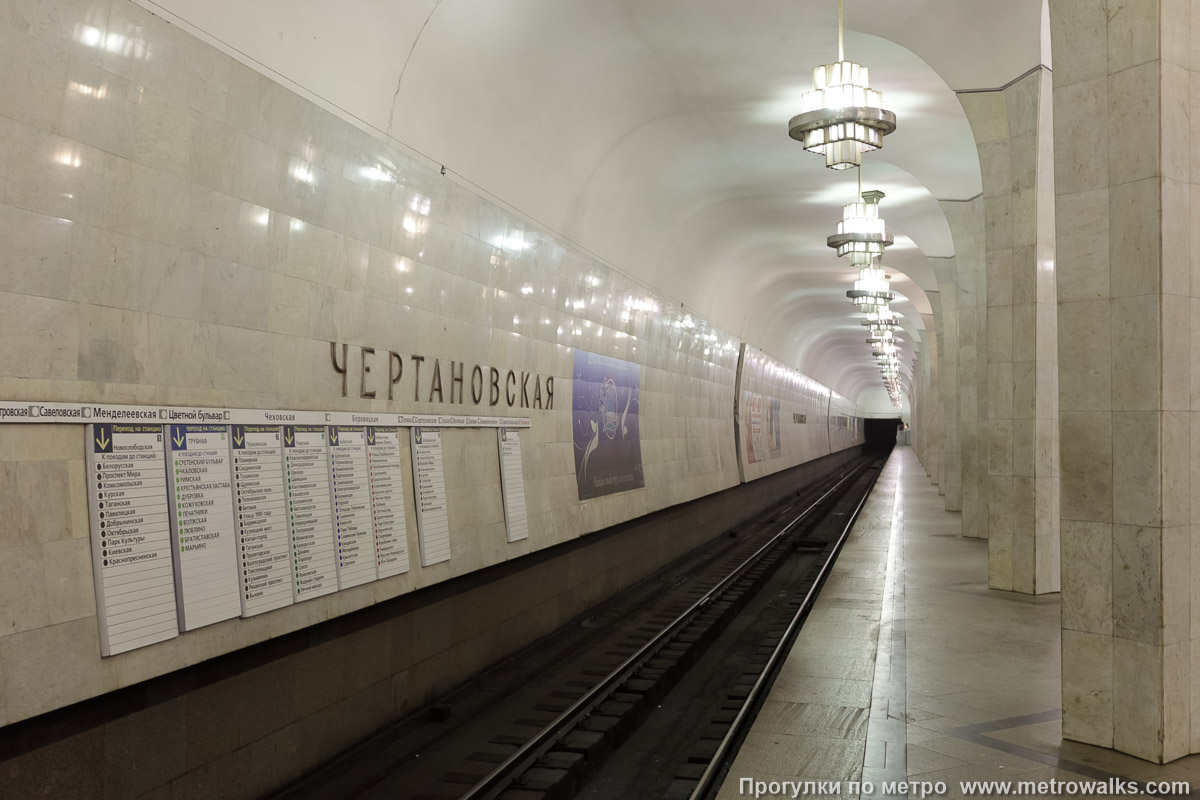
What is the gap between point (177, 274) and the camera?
443 cm

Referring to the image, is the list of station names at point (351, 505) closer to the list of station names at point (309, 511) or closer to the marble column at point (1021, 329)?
the list of station names at point (309, 511)

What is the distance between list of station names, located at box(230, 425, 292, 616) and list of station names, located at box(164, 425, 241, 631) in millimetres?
84

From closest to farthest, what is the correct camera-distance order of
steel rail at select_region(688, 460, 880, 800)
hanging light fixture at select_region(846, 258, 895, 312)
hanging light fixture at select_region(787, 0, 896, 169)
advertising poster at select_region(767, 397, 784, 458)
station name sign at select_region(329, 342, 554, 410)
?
steel rail at select_region(688, 460, 880, 800), station name sign at select_region(329, 342, 554, 410), hanging light fixture at select_region(787, 0, 896, 169), hanging light fixture at select_region(846, 258, 895, 312), advertising poster at select_region(767, 397, 784, 458)

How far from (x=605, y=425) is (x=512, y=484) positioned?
113 inches

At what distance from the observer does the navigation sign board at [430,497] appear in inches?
256

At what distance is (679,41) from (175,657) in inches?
311

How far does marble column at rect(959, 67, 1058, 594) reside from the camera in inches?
375

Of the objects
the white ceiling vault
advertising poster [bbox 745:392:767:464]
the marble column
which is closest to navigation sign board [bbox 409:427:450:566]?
the white ceiling vault

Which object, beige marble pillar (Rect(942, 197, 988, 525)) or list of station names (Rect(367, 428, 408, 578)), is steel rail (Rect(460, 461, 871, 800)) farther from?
beige marble pillar (Rect(942, 197, 988, 525))

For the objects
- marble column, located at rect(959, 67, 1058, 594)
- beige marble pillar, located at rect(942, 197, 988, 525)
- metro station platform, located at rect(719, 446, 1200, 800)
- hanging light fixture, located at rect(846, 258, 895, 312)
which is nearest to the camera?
metro station platform, located at rect(719, 446, 1200, 800)

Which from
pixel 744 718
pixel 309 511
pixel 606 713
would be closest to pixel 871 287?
pixel 744 718

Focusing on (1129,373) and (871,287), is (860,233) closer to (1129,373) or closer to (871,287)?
(871,287)

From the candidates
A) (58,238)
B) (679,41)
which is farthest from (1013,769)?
(679,41)

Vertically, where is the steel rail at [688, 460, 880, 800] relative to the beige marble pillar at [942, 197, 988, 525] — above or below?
below
